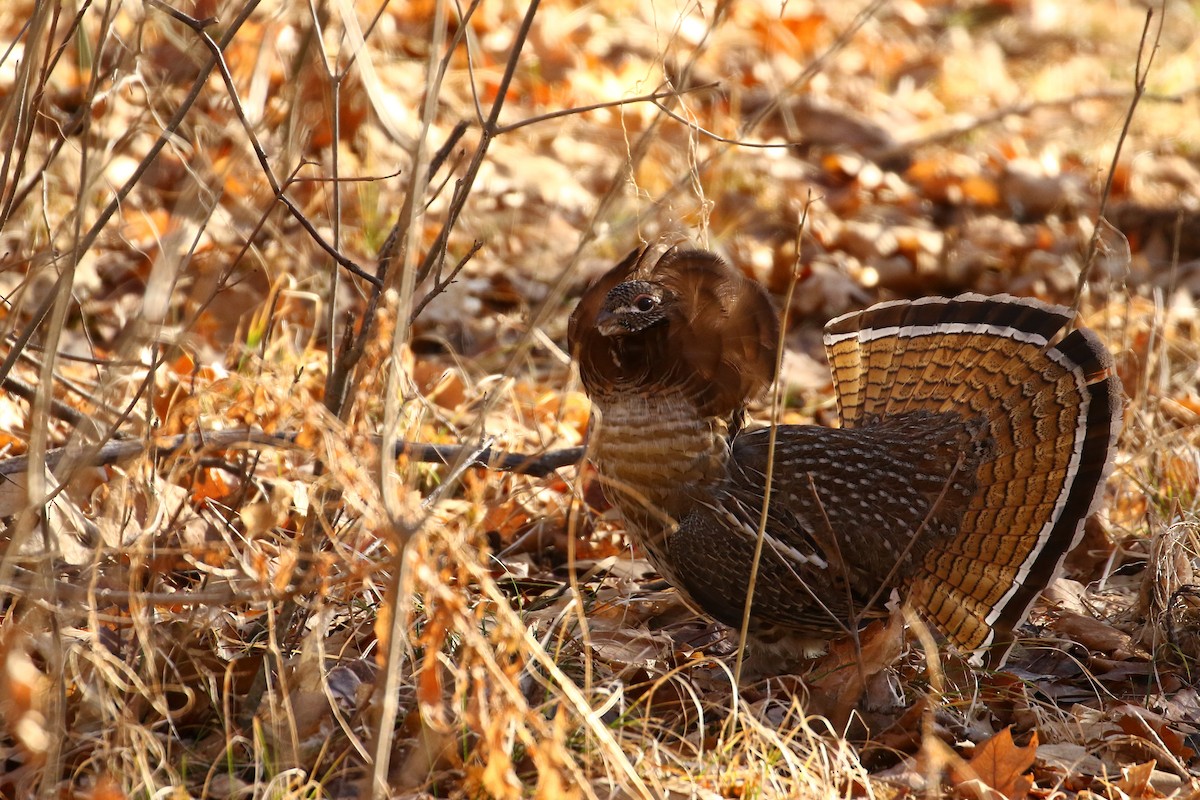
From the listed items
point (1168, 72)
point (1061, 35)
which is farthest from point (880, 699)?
point (1061, 35)

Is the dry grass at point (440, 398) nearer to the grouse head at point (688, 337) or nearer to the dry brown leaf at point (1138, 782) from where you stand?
the dry brown leaf at point (1138, 782)

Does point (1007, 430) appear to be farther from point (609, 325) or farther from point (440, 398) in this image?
point (440, 398)

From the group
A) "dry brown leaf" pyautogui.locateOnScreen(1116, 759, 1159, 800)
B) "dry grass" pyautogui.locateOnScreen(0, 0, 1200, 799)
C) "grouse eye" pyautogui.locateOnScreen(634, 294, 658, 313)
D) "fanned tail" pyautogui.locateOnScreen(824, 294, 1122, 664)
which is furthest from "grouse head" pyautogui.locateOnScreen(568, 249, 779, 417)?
"dry brown leaf" pyautogui.locateOnScreen(1116, 759, 1159, 800)

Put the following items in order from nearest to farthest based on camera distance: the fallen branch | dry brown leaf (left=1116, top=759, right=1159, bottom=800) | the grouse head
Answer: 1. the fallen branch
2. dry brown leaf (left=1116, top=759, right=1159, bottom=800)
3. the grouse head

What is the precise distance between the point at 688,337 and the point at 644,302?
0.18 m

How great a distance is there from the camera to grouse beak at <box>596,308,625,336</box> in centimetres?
335

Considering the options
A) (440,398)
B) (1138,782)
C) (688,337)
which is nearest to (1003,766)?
(1138,782)

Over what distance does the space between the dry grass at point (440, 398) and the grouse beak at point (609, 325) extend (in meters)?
0.35

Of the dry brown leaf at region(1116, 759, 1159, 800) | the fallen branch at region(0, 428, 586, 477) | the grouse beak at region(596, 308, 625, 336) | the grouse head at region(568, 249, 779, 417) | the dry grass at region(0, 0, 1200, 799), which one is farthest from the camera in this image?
the grouse head at region(568, 249, 779, 417)

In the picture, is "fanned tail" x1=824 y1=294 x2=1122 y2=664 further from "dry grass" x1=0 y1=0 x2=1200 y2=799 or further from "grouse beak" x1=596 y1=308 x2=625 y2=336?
"grouse beak" x1=596 y1=308 x2=625 y2=336

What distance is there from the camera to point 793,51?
32.0ft

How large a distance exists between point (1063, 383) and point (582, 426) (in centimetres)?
205

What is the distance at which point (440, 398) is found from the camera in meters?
5.09

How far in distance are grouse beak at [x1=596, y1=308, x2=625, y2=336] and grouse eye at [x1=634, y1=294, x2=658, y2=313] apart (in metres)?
0.07
